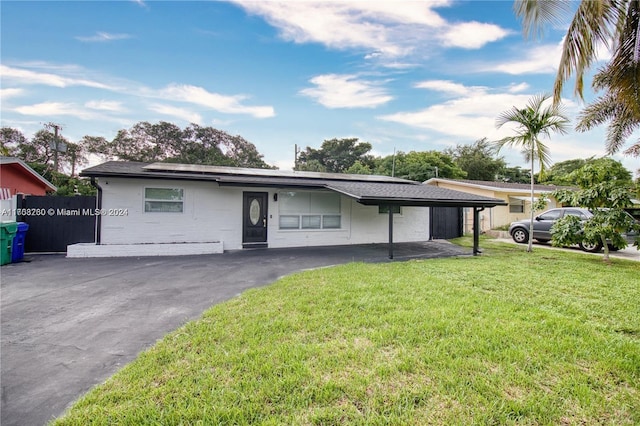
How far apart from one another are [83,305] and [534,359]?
6.18 metres

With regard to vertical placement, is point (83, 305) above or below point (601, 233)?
below

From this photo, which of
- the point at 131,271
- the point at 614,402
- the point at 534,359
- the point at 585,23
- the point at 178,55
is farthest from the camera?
the point at 178,55

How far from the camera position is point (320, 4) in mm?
8203

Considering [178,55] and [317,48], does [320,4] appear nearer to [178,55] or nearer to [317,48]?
[317,48]

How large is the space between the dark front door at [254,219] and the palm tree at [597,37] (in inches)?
336

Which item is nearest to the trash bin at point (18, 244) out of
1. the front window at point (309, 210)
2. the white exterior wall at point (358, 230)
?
the white exterior wall at point (358, 230)

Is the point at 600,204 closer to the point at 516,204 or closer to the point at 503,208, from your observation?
the point at 503,208

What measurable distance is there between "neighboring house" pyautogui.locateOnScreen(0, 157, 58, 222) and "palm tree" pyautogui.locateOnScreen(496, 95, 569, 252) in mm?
16655

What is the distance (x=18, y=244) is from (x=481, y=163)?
38.1 metres

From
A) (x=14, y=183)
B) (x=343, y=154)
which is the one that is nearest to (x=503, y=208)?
(x=343, y=154)

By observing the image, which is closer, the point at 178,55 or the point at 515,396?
the point at 515,396

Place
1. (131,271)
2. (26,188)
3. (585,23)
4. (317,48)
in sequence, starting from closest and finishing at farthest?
1. (585,23)
2. (131,271)
3. (317,48)
4. (26,188)

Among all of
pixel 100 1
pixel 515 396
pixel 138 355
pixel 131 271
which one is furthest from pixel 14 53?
pixel 515 396

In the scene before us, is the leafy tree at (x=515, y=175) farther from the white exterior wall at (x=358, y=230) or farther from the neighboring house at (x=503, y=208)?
the white exterior wall at (x=358, y=230)
